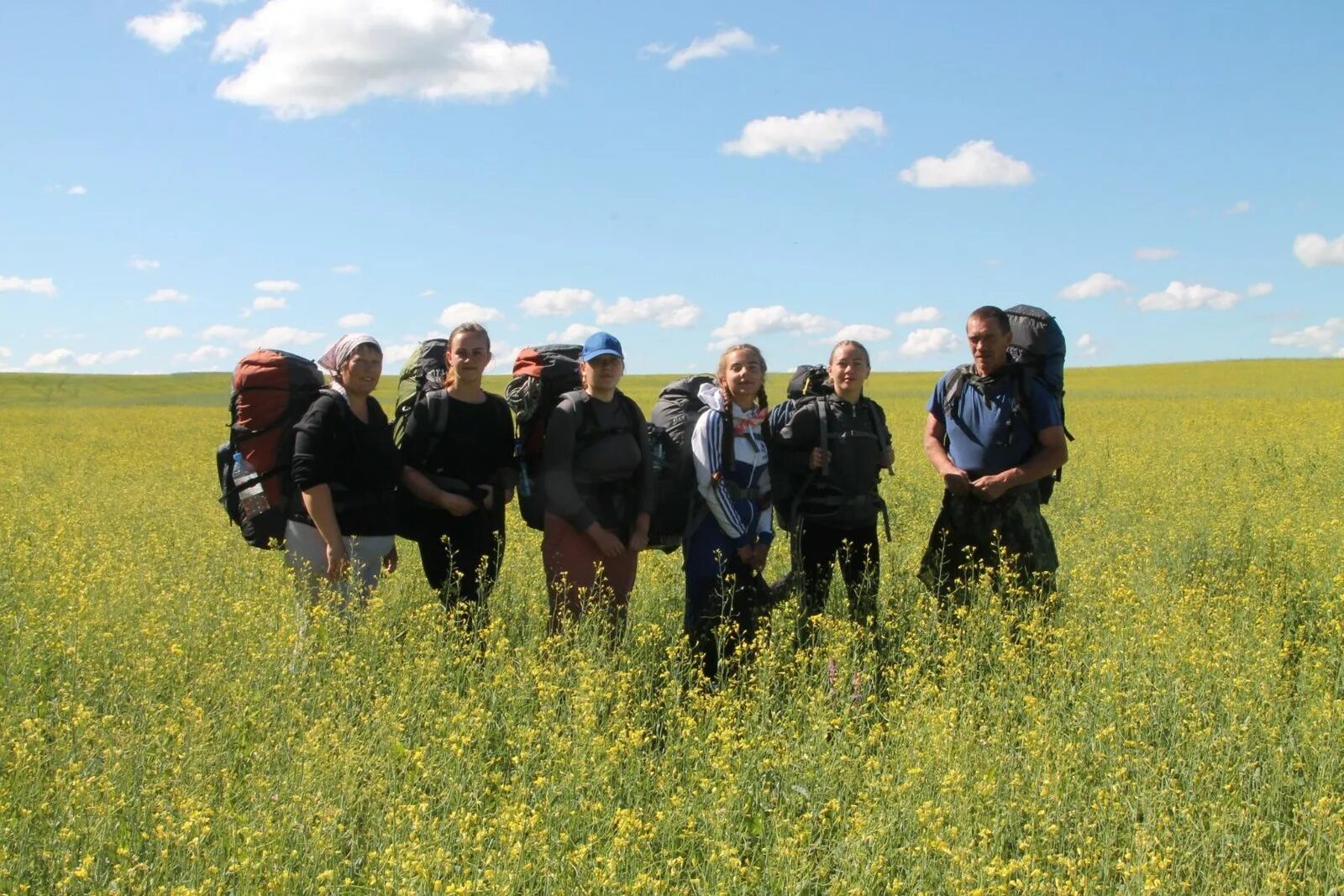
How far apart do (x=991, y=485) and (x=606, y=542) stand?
1.92 metres

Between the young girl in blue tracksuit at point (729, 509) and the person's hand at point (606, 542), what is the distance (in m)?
0.33

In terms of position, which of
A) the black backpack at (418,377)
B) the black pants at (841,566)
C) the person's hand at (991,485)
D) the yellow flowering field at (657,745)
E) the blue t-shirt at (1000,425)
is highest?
the black backpack at (418,377)

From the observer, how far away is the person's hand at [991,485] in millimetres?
5027

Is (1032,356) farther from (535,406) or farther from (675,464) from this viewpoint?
(535,406)

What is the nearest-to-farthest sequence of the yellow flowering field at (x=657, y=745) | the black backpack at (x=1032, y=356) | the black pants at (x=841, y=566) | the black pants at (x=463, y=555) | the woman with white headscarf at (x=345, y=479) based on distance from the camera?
1. the yellow flowering field at (x=657, y=745)
2. the woman with white headscarf at (x=345, y=479)
3. the black pants at (x=463, y=555)
4. the black backpack at (x=1032, y=356)
5. the black pants at (x=841, y=566)

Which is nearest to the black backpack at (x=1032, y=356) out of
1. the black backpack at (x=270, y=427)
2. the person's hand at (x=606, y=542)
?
the person's hand at (x=606, y=542)

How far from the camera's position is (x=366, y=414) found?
A: 4.66 meters

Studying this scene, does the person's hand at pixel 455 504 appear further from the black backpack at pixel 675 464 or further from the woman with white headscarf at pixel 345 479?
the black backpack at pixel 675 464

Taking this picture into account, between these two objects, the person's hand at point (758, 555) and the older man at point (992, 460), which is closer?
the person's hand at point (758, 555)

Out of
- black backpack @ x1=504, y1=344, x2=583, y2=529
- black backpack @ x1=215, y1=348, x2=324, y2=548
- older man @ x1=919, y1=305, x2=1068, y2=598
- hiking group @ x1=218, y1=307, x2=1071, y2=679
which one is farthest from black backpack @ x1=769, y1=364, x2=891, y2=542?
black backpack @ x1=215, y1=348, x2=324, y2=548

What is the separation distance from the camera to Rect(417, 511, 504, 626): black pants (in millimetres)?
4969

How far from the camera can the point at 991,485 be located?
16.5ft

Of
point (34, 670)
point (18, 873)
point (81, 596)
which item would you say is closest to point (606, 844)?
point (18, 873)

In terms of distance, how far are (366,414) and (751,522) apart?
1.84 metres
